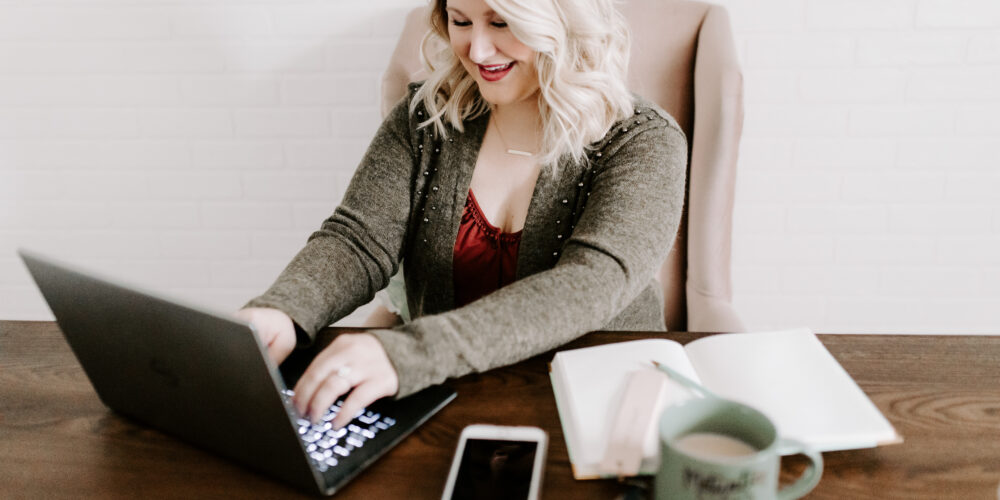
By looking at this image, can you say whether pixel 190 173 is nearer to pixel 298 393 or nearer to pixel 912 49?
pixel 298 393

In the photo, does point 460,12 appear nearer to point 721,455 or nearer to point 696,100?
point 696,100

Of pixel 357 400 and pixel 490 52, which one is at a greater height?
pixel 490 52

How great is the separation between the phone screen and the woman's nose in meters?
0.59

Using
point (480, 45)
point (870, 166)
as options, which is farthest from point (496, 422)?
point (870, 166)

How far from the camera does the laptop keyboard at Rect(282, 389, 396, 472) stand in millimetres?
669

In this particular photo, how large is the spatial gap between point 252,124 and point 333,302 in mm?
964

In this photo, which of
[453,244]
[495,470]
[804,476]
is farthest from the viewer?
[453,244]

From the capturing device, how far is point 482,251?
118 centimetres

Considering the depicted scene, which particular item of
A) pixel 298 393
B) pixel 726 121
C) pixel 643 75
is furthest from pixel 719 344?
pixel 643 75

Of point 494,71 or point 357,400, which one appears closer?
point 357,400

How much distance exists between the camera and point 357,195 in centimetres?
115

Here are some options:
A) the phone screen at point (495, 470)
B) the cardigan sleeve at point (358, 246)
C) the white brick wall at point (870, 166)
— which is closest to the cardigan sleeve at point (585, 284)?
the phone screen at point (495, 470)

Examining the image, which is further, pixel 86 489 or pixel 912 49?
pixel 912 49

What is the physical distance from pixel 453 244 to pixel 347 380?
498 millimetres
